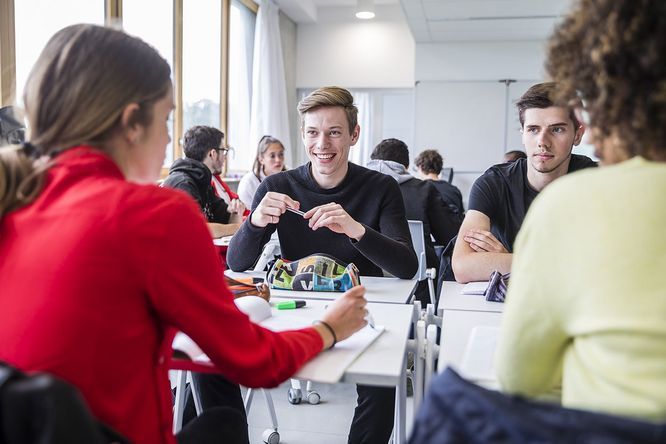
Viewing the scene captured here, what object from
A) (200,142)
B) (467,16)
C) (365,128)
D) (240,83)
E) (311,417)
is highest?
(467,16)

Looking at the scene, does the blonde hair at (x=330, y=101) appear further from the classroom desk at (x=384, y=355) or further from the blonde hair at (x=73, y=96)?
the blonde hair at (x=73, y=96)

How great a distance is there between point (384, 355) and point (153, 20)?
451cm

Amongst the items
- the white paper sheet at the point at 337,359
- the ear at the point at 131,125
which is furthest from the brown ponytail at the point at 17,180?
the white paper sheet at the point at 337,359

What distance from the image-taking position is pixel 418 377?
4.72 ft

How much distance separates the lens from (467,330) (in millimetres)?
1436

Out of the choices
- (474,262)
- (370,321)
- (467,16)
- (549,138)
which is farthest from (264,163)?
(370,321)

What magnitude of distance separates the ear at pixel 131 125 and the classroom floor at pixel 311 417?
1.56m

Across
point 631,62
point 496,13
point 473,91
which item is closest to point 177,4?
point 496,13

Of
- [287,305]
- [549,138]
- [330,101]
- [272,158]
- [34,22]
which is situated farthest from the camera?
[272,158]

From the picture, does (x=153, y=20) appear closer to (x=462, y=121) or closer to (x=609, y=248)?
(x=462, y=121)

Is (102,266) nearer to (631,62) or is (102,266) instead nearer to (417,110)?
(631,62)

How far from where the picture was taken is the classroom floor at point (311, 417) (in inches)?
94.7

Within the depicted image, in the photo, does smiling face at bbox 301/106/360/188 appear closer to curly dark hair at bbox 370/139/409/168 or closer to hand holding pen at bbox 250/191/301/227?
hand holding pen at bbox 250/191/301/227

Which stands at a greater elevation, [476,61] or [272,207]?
[476,61]
